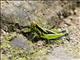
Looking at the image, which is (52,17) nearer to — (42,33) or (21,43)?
(42,33)

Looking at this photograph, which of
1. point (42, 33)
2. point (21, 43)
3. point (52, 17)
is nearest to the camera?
point (21, 43)

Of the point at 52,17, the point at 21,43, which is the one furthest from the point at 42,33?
the point at 52,17

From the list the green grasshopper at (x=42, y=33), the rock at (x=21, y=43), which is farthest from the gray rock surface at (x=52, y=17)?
the green grasshopper at (x=42, y=33)

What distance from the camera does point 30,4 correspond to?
3.94 metres

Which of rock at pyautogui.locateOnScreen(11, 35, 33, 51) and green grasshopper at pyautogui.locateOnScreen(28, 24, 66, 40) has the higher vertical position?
green grasshopper at pyautogui.locateOnScreen(28, 24, 66, 40)

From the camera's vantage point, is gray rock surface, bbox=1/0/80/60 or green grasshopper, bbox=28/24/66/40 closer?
gray rock surface, bbox=1/0/80/60

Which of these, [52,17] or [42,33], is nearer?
[42,33]

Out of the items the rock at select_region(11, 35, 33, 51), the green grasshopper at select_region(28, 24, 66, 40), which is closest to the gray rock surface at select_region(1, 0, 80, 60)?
the rock at select_region(11, 35, 33, 51)

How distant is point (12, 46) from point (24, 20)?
570mm

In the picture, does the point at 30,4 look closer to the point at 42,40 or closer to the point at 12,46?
the point at 42,40

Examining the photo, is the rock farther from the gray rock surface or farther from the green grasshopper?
the green grasshopper

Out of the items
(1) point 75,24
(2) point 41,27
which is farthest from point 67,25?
(2) point 41,27

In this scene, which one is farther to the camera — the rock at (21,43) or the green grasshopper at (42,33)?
the green grasshopper at (42,33)

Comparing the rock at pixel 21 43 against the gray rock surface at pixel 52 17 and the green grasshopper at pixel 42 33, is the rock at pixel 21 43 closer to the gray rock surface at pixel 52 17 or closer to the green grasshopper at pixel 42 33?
the gray rock surface at pixel 52 17
